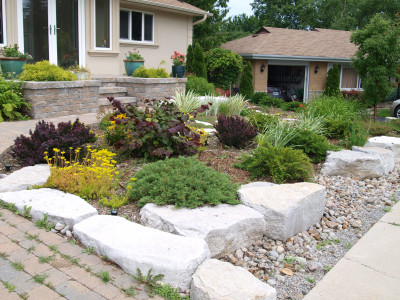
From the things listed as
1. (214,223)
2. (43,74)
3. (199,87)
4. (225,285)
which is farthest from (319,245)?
(199,87)

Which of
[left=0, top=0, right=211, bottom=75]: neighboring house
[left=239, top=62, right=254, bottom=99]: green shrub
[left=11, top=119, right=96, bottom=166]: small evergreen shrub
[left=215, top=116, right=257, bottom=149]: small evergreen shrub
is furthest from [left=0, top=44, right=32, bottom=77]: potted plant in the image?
A: [left=239, top=62, right=254, bottom=99]: green shrub

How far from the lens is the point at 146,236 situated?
3.27 m

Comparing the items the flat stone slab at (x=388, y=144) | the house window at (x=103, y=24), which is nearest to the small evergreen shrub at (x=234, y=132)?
the flat stone slab at (x=388, y=144)

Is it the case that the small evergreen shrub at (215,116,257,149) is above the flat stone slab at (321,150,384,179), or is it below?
above

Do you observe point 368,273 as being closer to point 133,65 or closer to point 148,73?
point 148,73

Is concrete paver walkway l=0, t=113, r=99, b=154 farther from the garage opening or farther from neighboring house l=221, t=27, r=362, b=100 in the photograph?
the garage opening

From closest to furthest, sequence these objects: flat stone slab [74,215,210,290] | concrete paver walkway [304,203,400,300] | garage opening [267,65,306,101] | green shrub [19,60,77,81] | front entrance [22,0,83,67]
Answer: flat stone slab [74,215,210,290] < concrete paver walkway [304,203,400,300] < green shrub [19,60,77,81] < front entrance [22,0,83,67] < garage opening [267,65,306,101]

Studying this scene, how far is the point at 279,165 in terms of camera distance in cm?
502

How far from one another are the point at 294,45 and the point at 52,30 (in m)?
13.9

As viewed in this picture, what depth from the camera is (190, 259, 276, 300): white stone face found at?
270cm

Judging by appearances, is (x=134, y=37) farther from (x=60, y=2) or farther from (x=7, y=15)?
(x=7, y=15)

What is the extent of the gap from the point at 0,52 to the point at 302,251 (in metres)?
8.84

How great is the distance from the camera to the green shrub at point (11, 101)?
25.1 ft

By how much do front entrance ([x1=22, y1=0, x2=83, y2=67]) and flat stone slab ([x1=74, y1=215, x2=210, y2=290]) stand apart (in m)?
8.54
